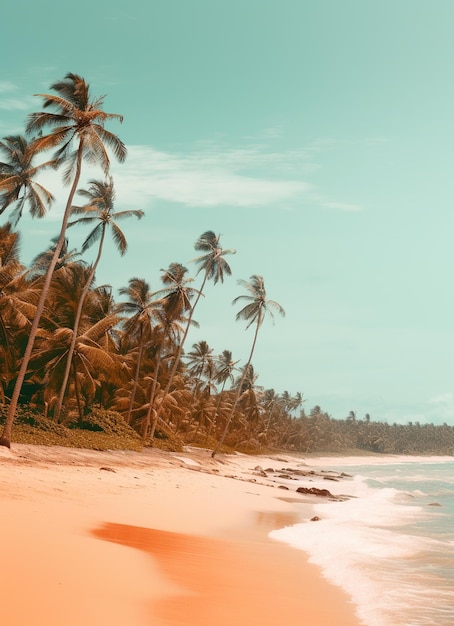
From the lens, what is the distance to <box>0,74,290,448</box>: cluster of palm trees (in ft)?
77.0

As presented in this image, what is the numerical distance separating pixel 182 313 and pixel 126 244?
1082 cm

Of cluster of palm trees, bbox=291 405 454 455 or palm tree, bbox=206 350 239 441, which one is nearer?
palm tree, bbox=206 350 239 441

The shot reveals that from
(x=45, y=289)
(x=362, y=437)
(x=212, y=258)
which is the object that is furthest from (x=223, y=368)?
(x=362, y=437)

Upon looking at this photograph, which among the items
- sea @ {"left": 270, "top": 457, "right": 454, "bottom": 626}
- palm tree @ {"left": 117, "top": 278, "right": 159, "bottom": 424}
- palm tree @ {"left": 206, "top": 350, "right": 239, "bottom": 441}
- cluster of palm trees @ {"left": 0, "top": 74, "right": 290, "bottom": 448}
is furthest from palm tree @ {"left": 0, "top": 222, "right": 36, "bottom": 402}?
palm tree @ {"left": 206, "top": 350, "right": 239, "bottom": 441}

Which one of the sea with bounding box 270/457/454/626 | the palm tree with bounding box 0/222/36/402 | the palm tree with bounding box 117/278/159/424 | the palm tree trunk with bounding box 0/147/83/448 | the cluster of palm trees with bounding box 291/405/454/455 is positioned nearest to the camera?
the sea with bounding box 270/457/454/626

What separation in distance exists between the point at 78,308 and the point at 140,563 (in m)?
24.6

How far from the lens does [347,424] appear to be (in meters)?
188

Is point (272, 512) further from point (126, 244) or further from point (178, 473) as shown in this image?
point (126, 244)

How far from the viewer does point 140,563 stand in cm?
720

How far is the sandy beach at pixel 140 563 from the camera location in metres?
5.15

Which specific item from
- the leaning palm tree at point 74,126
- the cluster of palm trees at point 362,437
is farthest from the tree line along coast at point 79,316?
the cluster of palm trees at point 362,437

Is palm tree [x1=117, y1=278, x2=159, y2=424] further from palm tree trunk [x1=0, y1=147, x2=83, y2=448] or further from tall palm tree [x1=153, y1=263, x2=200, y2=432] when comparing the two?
palm tree trunk [x1=0, y1=147, x2=83, y2=448]

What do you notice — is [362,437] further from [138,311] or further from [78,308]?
[78,308]

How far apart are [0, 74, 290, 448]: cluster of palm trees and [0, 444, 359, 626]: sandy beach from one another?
31.5 feet
